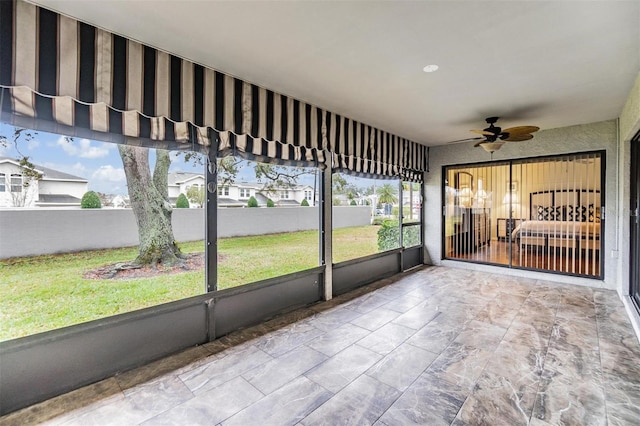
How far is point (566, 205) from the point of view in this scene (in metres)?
5.16

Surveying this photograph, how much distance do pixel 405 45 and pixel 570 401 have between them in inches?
114

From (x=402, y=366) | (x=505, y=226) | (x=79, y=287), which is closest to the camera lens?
(x=402, y=366)

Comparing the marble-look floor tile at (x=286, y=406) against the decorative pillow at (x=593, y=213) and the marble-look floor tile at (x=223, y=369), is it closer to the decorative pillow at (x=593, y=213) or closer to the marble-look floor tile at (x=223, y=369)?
the marble-look floor tile at (x=223, y=369)

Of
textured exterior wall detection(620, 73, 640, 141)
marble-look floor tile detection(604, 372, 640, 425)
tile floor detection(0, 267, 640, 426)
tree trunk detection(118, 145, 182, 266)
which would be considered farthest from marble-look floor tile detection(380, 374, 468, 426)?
textured exterior wall detection(620, 73, 640, 141)

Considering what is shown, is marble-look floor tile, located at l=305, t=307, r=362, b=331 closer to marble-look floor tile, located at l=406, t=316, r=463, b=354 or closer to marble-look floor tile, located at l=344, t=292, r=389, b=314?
marble-look floor tile, located at l=344, t=292, r=389, b=314

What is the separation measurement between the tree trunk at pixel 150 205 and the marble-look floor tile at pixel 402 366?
94.9 inches

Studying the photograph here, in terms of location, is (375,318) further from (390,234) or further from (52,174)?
(52,174)

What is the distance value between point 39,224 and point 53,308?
1161 millimetres

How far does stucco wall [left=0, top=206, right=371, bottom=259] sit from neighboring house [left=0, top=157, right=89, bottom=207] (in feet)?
0.28

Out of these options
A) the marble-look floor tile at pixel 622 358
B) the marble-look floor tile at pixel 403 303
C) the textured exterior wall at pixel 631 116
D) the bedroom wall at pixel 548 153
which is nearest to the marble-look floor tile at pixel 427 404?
the marble-look floor tile at pixel 622 358

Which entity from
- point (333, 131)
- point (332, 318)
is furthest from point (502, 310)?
point (333, 131)

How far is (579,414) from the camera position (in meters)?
1.94

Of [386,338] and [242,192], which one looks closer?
[386,338]

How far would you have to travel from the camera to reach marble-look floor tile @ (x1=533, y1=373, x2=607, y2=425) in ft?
6.25
